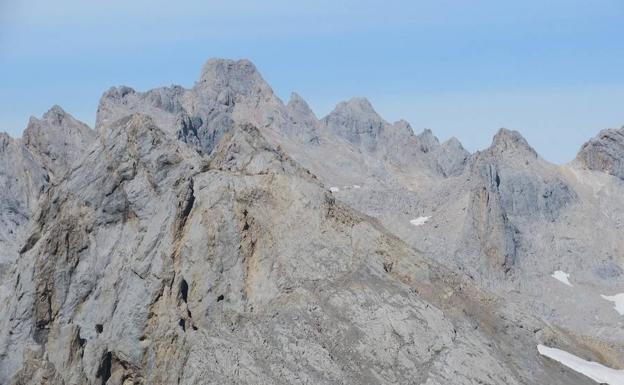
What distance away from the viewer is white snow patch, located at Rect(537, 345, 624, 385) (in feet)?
193

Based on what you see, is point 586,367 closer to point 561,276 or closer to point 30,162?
point 561,276

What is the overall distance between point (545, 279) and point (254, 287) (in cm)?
8991

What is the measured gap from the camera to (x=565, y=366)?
5691 cm

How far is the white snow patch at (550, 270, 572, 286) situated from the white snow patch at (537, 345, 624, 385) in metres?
73.7

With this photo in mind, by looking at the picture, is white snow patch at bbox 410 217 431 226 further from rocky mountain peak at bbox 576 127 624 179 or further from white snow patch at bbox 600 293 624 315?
rocky mountain peak at bbox 576 127 624 179

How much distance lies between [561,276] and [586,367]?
78720mm

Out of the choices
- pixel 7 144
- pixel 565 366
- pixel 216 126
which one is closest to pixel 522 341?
pixel 565 366

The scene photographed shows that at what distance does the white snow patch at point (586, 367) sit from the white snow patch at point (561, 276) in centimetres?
7374

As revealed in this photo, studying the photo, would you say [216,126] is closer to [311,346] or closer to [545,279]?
[545,279]

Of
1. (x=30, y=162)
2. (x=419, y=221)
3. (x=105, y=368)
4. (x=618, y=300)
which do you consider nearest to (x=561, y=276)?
(x=618, y=300)

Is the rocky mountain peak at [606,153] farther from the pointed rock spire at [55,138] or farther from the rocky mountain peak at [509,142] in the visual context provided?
the pointed rock spire at [55,138]

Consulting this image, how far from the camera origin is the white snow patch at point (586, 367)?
5884cm

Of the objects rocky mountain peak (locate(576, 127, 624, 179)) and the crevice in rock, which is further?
rocky mountain peak (locate(576, 127, 624, 179))

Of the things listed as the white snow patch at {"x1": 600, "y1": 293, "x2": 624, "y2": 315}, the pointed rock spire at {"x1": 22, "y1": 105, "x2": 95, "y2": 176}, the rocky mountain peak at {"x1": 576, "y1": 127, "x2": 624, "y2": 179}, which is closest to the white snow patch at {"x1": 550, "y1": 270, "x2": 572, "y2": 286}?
the white snow patch at {"x1": 600, "y1": 293, "x2": 624, "y2": 315}
